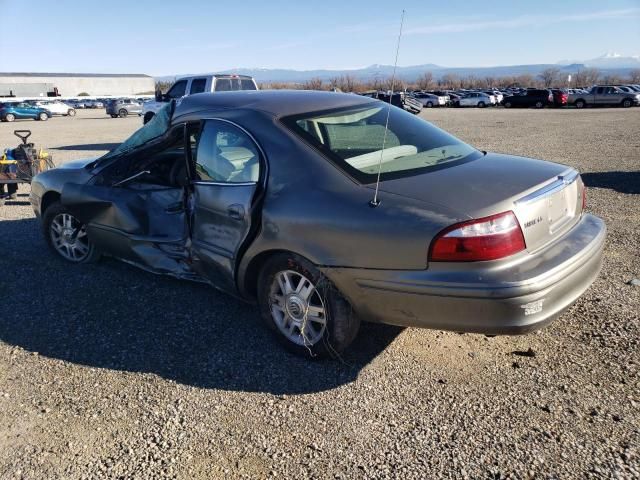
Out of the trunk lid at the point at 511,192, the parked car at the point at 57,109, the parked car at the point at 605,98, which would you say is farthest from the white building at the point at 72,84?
the trunk lid at the point at 511,192

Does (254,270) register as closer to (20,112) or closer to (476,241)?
(476,241)

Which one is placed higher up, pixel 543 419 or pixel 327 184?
pixel 327 184

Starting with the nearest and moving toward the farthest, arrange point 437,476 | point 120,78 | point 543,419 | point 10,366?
1. point 437,476
2. point 543,419
3. point 10,366
4. point 120,78

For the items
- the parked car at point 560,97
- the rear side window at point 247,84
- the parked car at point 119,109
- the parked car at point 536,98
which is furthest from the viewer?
the parked car at point 536,98

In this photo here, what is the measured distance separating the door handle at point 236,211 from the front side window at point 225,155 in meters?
0.18

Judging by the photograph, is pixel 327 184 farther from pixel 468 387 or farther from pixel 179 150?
pixel 179 150

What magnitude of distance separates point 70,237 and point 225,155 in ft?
8.36

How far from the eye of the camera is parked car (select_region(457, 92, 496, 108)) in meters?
48.0

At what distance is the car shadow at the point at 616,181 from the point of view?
339 inches

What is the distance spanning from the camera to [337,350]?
3.38m

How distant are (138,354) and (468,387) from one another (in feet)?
7.23

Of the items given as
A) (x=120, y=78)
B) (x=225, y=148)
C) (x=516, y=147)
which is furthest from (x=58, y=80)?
(x=225, y=148)

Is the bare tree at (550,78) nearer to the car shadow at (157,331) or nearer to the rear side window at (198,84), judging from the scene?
the rear side window at (198,84)

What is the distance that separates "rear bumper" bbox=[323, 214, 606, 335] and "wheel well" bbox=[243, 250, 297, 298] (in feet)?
1.71
